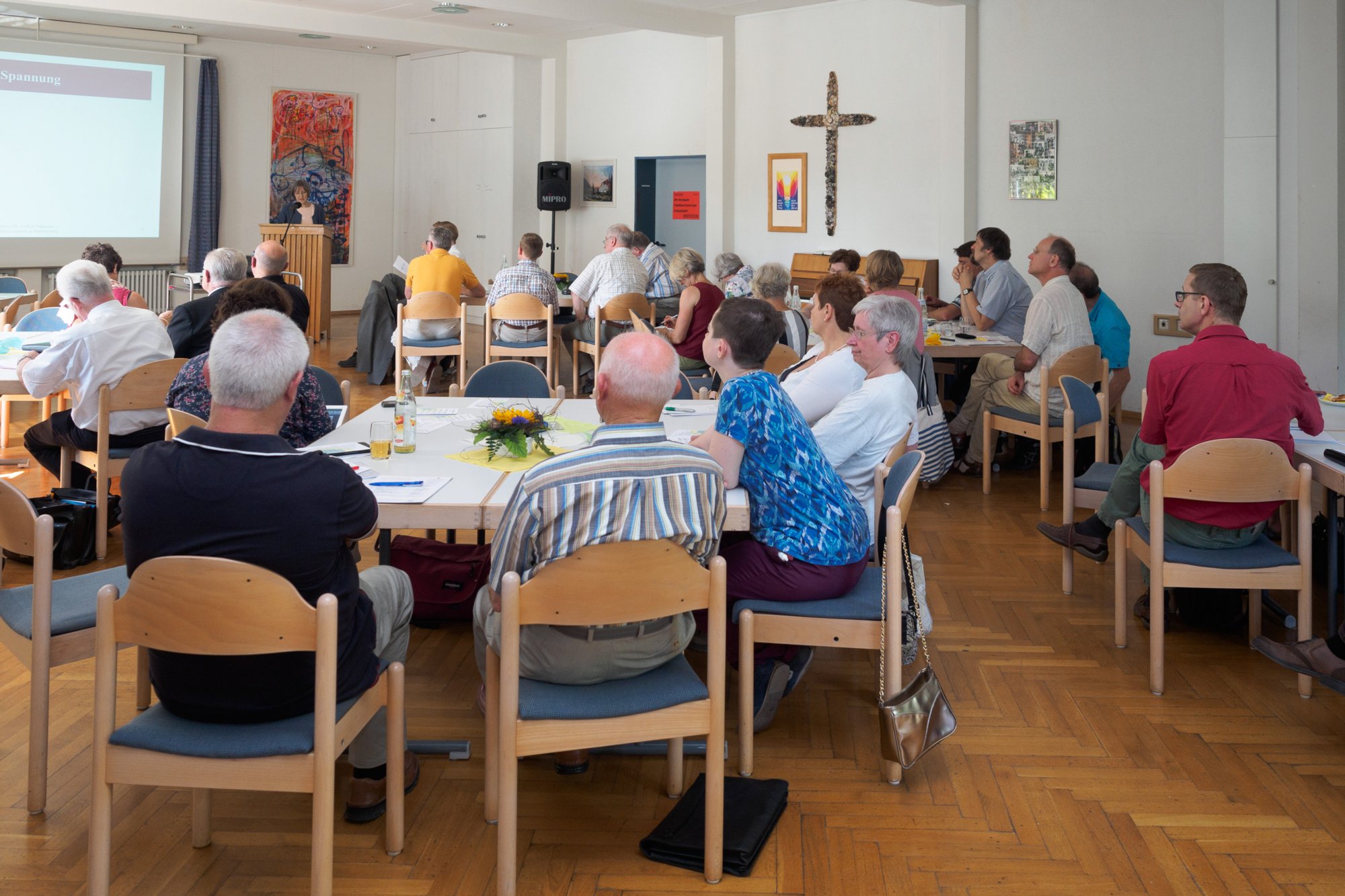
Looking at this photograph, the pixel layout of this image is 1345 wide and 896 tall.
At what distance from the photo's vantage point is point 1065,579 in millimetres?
4758

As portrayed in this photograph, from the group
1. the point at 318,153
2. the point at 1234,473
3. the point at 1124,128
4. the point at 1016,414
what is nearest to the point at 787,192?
the point at 1124,128

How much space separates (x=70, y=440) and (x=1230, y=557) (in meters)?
4.62

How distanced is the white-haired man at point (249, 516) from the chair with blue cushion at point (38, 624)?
14.5 inches

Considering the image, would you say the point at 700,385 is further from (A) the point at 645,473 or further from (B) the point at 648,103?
(B) the point at 648,103

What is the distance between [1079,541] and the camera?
4.62 metres

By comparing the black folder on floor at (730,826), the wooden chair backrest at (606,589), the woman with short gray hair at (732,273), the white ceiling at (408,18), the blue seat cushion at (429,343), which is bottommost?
the black folder on floor at (730,826)

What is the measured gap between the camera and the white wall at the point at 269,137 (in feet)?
46.8

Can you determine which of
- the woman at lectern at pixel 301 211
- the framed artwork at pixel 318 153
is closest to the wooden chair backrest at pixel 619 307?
the woman at lectern at pixel 301 211

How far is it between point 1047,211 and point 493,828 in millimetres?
7998

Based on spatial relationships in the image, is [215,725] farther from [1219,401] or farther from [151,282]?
[151,282]

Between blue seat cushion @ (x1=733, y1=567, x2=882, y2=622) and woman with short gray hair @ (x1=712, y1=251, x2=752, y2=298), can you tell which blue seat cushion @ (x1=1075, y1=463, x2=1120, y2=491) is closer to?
blue seat cushion @ (x1=733, y1=567, x2=882, y2=622)

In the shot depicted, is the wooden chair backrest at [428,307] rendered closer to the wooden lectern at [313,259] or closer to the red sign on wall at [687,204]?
the wooden lectern at [313,259]

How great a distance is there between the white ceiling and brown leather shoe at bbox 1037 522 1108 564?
23.9ft

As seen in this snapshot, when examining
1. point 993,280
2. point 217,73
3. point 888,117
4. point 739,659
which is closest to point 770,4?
point 888,117
